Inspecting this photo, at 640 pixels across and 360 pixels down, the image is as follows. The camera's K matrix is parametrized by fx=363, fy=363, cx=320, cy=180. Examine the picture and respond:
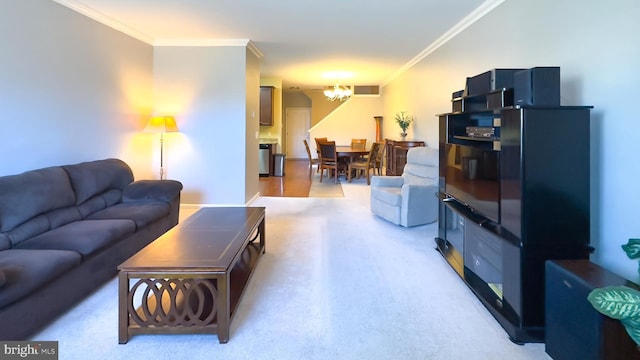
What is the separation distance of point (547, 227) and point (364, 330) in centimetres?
121

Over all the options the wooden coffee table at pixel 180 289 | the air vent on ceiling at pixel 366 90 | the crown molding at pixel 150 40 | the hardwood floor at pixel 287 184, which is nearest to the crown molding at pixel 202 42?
the crown molding at pixel 150 40

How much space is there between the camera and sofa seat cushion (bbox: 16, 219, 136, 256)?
97.8 inches

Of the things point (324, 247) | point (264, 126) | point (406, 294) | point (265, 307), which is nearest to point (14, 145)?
point (265, 307)

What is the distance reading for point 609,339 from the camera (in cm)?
152

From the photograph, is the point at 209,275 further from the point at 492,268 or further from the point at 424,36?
the point at 424,36

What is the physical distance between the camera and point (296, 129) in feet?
45.1

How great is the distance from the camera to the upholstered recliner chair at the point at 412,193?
440cm

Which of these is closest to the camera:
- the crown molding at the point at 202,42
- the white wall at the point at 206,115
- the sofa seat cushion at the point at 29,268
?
the sofa seat cushion at the point at 29,268

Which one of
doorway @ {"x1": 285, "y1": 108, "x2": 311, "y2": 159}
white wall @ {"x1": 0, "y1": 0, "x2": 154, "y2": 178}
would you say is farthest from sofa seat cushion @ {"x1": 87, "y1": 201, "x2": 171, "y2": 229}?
doorway @ {"x1": 285, "y1": 108, "x2": 311, "y2": 159}

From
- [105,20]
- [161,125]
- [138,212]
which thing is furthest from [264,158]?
[138,212]

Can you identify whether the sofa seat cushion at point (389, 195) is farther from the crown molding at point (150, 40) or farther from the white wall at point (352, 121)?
the white wall at point (352, 121)

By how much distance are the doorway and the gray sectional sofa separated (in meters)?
9.83

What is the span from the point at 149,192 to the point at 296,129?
10161mm

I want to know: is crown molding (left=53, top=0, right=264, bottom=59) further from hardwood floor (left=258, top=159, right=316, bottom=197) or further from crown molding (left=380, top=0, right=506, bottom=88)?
crown molding (left=380, top=0, right=506, bottom=88)
